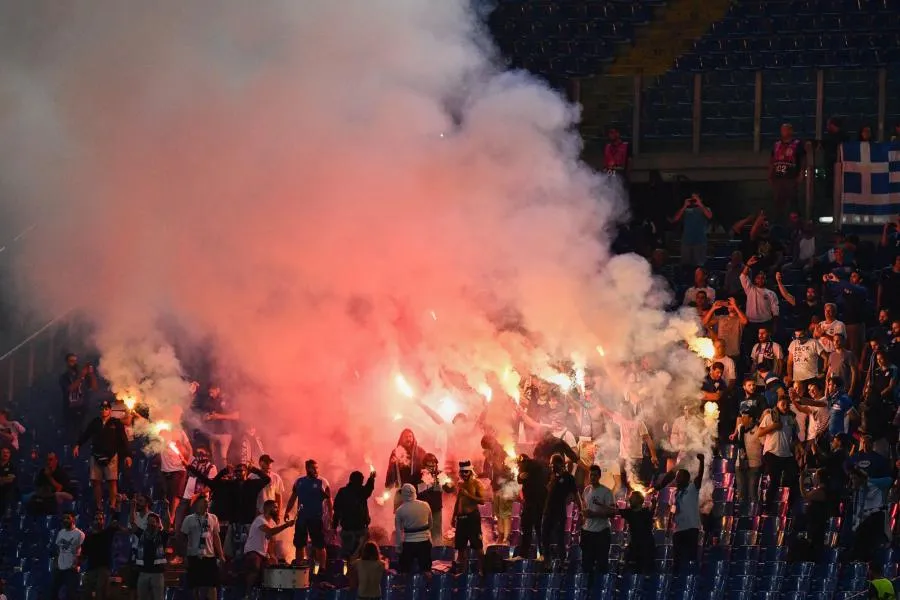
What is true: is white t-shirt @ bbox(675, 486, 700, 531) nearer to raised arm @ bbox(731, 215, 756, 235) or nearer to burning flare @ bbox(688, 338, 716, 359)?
burning flare @ bbox(688, 338, 716, 359)

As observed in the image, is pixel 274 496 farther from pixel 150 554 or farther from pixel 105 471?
pixel 105 471

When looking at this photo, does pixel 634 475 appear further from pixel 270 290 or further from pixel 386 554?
pixel 270 290

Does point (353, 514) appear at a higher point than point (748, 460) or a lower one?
lower

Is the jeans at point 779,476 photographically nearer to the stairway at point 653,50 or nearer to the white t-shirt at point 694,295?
the white t-shirt at point 694,295

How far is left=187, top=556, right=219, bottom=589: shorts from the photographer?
1742 centimetres

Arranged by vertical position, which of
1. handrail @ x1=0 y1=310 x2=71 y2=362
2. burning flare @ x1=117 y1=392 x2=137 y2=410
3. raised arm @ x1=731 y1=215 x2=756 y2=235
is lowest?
burning flare @ x1=117 y1=392 x2=137 y2=410

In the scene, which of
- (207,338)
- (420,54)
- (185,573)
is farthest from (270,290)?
(185,573)

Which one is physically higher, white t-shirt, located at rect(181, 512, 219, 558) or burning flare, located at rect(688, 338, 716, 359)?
burning flare, located at rect(688, 338, 716, 359)

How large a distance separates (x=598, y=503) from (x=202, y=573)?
3.56 m

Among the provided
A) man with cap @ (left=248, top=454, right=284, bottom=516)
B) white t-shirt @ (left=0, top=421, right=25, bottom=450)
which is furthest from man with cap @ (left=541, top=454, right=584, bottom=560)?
white t-shirt @ (left=0, top=421, right=25, bottom=450)

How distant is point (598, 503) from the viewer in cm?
1736

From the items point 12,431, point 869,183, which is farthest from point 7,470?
point 869,183

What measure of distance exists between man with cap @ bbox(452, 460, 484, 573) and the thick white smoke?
2374mm

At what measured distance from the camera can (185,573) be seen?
18.4 metres
